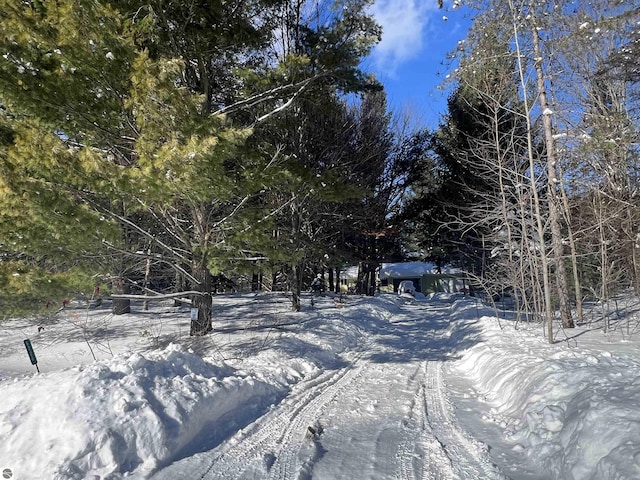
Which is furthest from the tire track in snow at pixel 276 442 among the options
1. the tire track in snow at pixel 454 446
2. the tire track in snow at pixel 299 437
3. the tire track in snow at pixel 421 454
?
the tire track in snow at pixel 454 446

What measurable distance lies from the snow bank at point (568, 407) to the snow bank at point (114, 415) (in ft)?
10.6

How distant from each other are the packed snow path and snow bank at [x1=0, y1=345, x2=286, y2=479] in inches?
13.8

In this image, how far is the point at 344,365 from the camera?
27.5 ft

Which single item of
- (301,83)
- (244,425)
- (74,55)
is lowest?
(244,425)

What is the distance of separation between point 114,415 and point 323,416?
2360 mm

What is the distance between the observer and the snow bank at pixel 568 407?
3.25 meters

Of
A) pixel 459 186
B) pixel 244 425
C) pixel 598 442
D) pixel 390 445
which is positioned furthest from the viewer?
pixel 459 186

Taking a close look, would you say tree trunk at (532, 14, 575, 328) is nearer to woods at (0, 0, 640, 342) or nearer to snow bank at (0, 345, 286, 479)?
woods at (0, 0, 640, 342)

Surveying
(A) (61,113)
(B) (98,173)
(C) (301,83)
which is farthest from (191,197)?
(C) (301,83)

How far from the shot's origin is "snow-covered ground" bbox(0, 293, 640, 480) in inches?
142

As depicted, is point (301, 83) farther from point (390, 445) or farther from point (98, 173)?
point (390, 445)

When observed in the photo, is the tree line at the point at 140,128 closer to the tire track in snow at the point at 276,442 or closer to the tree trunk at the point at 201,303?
the tree trunk at the point at 201,303

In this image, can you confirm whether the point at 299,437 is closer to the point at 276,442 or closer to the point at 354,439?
the point at 276,442

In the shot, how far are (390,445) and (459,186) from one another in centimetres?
2027
